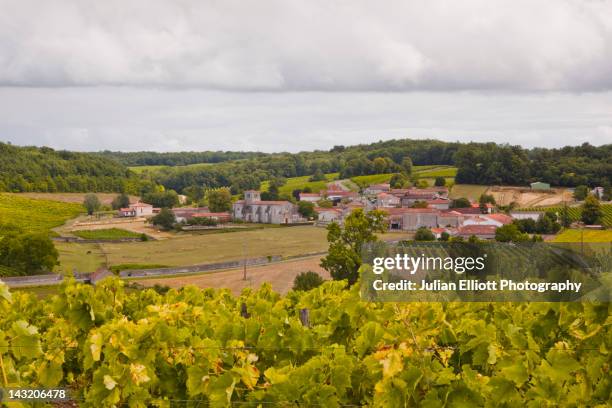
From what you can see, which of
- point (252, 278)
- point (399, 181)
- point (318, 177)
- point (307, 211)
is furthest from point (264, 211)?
point (252, 278)

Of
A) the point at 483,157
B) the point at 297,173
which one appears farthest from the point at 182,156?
the point at 483,157

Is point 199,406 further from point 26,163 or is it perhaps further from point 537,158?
point 26,163

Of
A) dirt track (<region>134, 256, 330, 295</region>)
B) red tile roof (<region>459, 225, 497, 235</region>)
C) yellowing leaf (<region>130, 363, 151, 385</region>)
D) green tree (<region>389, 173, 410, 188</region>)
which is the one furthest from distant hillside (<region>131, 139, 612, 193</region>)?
yellowing leaf (<region>130, 363, 151, 385</region>)

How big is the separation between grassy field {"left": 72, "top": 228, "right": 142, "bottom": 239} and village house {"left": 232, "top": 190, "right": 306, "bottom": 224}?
61.5 ft

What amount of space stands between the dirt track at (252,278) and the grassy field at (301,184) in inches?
2144

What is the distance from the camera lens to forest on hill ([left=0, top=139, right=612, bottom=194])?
8862cm

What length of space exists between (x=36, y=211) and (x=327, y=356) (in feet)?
262

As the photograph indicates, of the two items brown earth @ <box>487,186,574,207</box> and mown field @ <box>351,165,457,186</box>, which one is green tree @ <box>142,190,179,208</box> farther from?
brown earth @ <box>487,186,574,207</box>

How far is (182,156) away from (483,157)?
106 meters

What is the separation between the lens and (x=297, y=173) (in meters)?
132

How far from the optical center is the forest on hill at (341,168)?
88625mm

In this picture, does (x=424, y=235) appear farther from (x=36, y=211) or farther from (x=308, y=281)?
(x=36, y=211)

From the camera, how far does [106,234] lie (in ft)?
211

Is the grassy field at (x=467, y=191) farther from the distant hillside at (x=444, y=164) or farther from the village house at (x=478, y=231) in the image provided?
the village house at (x=478, y=231)
